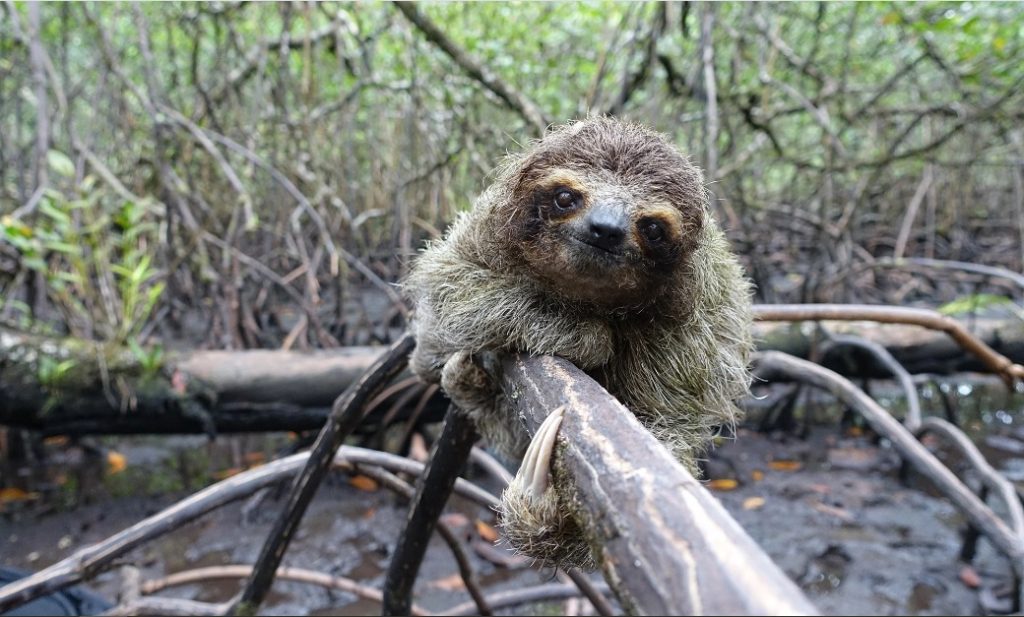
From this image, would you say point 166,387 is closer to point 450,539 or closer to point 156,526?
point 156,526

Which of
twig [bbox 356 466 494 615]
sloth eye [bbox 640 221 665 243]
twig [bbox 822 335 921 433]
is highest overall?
sloth eye [bbox 640 221 665 243]

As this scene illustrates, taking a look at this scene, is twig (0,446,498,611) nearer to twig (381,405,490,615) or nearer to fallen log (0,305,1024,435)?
twig (381,405,490,615)

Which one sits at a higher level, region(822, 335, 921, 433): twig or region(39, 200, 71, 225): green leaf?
region(39, 200, 71, 225): green leaf

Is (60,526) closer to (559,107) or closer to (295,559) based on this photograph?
(295,559)

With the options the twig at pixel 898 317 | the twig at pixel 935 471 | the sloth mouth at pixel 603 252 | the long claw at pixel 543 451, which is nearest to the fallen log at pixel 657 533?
the long claw at pixel 543 451

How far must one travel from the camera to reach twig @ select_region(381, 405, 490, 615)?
1.75 metres

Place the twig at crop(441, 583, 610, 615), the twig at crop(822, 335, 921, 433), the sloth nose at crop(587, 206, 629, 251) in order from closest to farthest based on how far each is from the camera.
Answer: the sloth nose at crop(587, 206, 629, 251)
the twig at crop(441, 583, 610, 615)
the twig at crop(822, 335, 921, 433)

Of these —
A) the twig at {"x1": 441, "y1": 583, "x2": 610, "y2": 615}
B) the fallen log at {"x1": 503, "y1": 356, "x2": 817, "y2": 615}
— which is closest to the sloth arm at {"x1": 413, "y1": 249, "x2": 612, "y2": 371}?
the fallen log at {"x1": 503, "y1": 356, "x2": 817, "y2": 615}

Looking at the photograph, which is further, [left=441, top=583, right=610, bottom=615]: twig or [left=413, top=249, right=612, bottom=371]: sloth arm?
[left=441, top=583, right=610, bottom=615]: twig

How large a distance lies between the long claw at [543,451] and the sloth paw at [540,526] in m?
0.03

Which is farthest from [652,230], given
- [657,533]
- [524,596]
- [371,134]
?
[371,134]

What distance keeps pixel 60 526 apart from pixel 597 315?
475cm

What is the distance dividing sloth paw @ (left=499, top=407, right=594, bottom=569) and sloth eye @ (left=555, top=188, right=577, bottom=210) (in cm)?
51

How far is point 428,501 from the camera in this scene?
1.89 meters
